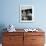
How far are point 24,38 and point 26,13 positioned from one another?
0.95 meters

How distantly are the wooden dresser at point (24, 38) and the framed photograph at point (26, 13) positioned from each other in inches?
26.7

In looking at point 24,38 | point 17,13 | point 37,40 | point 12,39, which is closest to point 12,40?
point 12,39

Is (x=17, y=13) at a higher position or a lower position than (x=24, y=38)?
higher

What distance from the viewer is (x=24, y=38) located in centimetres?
359

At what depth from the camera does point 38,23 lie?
4145 mm

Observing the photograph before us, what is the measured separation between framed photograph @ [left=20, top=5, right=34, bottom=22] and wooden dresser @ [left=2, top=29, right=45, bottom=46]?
0.68 metres

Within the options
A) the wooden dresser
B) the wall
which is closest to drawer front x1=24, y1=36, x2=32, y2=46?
the wooden dresser

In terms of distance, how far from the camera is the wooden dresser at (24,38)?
3582mm

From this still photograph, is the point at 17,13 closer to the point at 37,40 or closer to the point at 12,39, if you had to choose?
the point at 12,39

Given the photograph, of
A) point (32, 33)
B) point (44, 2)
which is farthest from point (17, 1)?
point (32, 33)

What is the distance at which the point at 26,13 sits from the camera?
4.11m

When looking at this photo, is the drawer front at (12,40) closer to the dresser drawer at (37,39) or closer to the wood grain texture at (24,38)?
the wood grain texture at (24,38)

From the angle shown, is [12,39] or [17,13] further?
[17,13]

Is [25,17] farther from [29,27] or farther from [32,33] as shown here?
[32,33]
